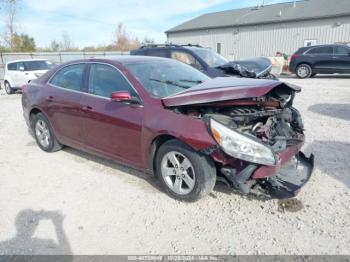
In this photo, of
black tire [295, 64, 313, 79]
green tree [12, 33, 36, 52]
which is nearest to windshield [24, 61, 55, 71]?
black tire [295, 64, 313, 79]

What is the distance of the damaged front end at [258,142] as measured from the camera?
116 inches

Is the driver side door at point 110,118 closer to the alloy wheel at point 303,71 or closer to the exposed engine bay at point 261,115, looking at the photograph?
the exposed engine bay at point 261,115

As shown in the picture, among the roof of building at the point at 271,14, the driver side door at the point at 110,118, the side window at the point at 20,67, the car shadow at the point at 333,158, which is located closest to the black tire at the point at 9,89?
the side window at the point at 20,67

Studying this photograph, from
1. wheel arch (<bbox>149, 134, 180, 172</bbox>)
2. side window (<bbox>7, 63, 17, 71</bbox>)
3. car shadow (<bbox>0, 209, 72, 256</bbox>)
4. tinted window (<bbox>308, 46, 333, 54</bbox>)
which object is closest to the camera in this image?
car shadow (<bbox>0, 209, 72, 256</bbox>)

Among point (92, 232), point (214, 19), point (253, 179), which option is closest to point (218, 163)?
point (253, 179)

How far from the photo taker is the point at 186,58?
8352 millimetres

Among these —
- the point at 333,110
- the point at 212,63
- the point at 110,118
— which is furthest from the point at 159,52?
the point at 110,118

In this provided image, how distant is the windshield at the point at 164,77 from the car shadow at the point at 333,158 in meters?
2.06

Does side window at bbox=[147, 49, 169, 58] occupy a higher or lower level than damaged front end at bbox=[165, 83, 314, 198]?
higher

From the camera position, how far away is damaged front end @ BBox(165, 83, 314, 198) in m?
2.96

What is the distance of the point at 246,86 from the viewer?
10.8 ft

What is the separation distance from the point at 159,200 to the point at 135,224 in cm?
52

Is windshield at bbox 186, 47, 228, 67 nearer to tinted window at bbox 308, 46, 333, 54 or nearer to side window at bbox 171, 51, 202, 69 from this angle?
side window at bbox 171, 51, 202, 69

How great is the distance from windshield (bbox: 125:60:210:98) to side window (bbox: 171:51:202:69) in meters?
3.65
